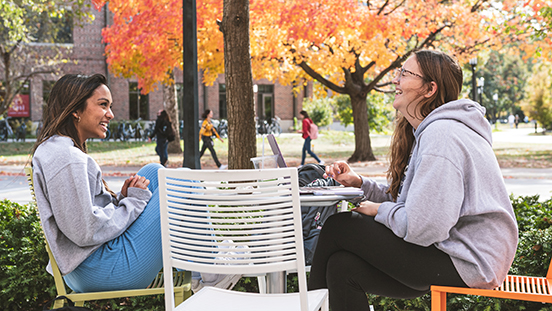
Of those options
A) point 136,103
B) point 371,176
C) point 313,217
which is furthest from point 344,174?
point 136,103

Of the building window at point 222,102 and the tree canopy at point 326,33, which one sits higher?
the tree canopy at point 326,33

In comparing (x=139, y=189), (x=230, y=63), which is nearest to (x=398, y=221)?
(x=139, y=189)

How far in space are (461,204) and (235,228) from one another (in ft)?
2.89

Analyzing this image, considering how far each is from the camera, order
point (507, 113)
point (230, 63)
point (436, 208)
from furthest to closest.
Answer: point (507, 113) → point (230, 63) → point (436, 208)

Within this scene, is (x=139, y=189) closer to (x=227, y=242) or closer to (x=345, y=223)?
(x=227, y=242)

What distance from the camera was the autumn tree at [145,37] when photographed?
45.4ft

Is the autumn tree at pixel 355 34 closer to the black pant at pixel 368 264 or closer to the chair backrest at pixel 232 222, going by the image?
the black pant at pixel 368 264

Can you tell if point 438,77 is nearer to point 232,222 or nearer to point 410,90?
point 410,90

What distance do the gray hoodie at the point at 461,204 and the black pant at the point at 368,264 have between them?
59 millimetres

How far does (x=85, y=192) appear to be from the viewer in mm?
2225

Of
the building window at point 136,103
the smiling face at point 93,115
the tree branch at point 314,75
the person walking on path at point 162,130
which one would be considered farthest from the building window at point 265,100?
the smiling face at point 93,115

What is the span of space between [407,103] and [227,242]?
110 cm

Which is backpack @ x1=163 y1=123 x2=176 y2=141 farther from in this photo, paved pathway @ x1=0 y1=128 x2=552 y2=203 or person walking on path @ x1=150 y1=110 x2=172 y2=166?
paved pathway @ x1=0 y1=128 x2=552 y2=203

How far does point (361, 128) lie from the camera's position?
17.8 metres
